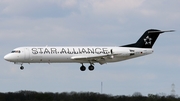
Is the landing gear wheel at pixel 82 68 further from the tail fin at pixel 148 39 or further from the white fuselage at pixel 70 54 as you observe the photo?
the tail fin at pixel 148 39

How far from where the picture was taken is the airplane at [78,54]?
7769cm

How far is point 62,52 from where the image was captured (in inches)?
3100

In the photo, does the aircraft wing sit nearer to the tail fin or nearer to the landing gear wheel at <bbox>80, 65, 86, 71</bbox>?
the landing gear wheel at <bbox>80, 65, 86, 71</bbox>

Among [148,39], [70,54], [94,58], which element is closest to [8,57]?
[70,54]

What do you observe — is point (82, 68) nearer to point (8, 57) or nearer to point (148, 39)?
point (8, 57)

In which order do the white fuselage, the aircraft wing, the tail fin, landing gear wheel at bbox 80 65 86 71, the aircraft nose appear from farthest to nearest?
the tail fin < landing gear wheel at bbox 80 65 86 71 < the aircraft wing < the aircraft nose < the white fuselage

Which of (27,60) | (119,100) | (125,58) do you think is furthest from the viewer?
(125,58)

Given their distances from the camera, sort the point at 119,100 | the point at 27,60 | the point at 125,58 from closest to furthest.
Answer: the point at 119,100 → the point at 27,60 → the point at 125,58

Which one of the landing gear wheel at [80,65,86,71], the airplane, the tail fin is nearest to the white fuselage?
the airplane

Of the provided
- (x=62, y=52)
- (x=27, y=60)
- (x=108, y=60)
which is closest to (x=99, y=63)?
(x=108, y=60)

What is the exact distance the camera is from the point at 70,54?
79.1 m

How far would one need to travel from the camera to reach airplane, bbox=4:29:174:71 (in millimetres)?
77688

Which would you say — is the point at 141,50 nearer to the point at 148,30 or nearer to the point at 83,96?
the point at 148,30

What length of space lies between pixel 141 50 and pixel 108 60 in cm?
632
